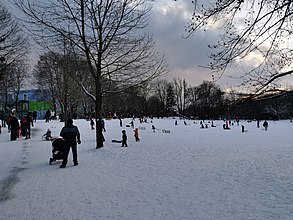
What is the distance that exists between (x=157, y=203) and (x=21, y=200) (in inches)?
121

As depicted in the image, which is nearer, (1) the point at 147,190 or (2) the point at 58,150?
(1) the point at 147,190

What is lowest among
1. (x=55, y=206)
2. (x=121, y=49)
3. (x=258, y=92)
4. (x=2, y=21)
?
(x=55, y=206)

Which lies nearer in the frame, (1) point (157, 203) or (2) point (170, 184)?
(1) point (157, 203)

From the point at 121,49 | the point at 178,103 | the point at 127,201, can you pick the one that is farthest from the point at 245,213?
the point at 178,103

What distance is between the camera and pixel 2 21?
22422 millimetres

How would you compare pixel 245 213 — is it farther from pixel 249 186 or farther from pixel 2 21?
A: pixel 2 21

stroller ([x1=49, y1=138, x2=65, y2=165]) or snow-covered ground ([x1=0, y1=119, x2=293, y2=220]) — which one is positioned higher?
stroller ([x1=49, y1=138, x2=65, y2=165])

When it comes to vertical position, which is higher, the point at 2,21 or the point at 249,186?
the point at 2,21

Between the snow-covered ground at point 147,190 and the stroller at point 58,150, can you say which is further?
the stroller at point 58,150

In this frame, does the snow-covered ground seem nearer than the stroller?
Yes

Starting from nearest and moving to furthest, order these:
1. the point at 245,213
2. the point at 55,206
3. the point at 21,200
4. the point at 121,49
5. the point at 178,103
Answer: the point at 245,213
the point at 55,206
the point at 21,200
the point at 121,49
the point at 178,103

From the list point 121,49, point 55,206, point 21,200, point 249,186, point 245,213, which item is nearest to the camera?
point 245,213

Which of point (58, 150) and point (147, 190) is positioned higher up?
point (58, 150)

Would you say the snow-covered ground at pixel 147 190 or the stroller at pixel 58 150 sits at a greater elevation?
the stroller at pixel 58 150
